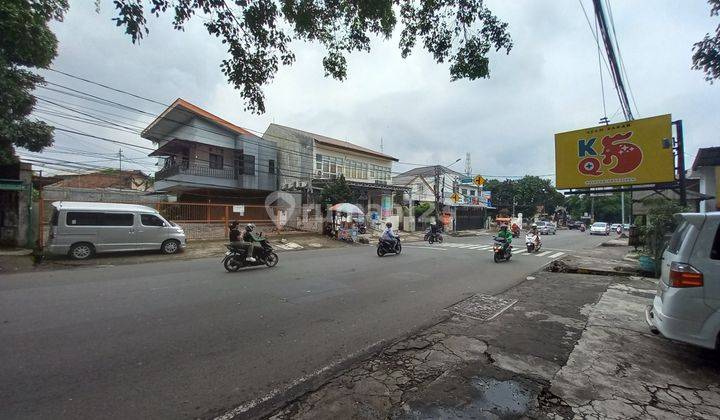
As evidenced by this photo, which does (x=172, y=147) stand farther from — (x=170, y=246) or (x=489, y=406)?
(x=489, y=406)

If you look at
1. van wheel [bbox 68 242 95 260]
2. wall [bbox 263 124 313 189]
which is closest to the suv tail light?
van wheel [bbox 68 242 95 260]

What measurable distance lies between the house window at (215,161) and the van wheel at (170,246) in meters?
11.8

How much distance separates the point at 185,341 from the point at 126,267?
26.7 ft

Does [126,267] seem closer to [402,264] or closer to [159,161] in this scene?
[402,264]

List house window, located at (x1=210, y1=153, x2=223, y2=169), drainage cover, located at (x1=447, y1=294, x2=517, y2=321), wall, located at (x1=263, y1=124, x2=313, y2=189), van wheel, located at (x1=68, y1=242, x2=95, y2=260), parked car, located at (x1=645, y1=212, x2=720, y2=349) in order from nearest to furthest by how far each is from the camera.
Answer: parked car, located at (x1=645, y1=212, x2=720, y2=349) < drainage cover, located at (x1=447, y1=294, x2=517, y2=321) < van wheel, located at (x1=68, y1=242, x2=95, y2=260) < house window, located at (x1=210, y1=153, x2=223, y2=169) < wall, located at (x1=263, y1=124, x2=313, y2=189)

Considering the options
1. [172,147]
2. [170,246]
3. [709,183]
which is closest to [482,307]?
[170,246]

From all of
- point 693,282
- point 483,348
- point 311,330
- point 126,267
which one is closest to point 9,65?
point 126,267

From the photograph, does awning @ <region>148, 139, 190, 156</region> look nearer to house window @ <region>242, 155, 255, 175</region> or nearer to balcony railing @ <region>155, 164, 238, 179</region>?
balcony railing @ <region>155, 164, 238, 179</region>

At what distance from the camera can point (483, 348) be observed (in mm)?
4098

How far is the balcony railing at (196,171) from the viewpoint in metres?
22.9

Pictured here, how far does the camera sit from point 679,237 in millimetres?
3984

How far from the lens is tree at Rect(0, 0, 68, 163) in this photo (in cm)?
1096

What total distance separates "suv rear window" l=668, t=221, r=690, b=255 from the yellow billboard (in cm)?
1035

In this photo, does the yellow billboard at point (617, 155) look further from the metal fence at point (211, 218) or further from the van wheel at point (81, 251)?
the van wheel at point (81, 251)
